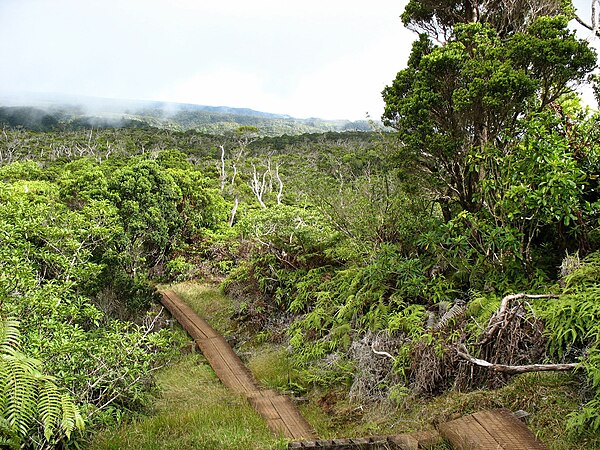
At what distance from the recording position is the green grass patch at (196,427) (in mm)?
5117

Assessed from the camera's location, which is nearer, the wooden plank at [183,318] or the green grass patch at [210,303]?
the wooden plank at [183,318]

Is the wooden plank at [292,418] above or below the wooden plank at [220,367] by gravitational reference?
above

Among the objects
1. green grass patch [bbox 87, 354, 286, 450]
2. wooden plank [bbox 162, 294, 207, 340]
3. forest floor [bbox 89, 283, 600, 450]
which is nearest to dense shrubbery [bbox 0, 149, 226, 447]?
green grass patch [bbox 87, 354, 286, 450]

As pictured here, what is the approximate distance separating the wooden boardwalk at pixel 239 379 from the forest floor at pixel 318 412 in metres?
0.15

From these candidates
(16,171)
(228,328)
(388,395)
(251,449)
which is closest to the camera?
(251,449)

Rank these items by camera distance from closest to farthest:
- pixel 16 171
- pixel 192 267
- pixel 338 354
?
1. pixel 338 354
2. pixel 192 267
3. pixel 16 171

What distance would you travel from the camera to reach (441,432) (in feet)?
14.3

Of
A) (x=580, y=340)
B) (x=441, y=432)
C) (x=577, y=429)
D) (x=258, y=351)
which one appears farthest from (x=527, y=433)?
(x=258, y=351)

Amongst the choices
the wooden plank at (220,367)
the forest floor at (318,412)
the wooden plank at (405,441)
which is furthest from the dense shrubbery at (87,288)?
the wooden plank at (405,441)

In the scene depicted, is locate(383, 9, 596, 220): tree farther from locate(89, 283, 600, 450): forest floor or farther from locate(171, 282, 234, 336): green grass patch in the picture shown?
locate(171, 282, 234, 336): green grass patch

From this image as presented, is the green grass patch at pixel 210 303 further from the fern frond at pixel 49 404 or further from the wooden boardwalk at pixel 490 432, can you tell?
the wooden boardwalk at pixel 490 432

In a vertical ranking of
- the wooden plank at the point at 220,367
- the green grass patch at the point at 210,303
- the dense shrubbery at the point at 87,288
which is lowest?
the green grass patch at the point at 210,303

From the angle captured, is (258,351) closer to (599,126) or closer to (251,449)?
(251,449)

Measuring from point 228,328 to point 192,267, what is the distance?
602 cm
